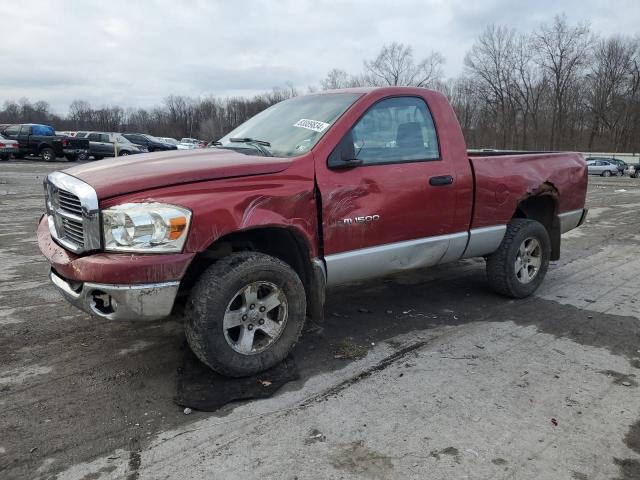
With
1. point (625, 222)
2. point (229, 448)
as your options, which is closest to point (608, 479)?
point (229, 448)

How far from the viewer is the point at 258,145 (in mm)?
4172

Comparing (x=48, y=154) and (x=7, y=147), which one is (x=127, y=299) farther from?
(x=48, y=154)

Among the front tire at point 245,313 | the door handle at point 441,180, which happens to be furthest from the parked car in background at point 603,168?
the front tire at point 245,313

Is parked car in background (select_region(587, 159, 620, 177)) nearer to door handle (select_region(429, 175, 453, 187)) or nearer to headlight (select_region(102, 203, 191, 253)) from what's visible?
door handle (select_region(429, 175, 453, 187))

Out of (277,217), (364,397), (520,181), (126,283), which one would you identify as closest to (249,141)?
(277,217)

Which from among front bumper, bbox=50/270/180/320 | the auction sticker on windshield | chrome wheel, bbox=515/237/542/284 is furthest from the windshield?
chrome wheel, bbox=515/237/542/284

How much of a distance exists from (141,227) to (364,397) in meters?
1.73

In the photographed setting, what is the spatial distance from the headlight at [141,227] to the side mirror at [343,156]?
4.05ft

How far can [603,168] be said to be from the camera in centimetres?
4056

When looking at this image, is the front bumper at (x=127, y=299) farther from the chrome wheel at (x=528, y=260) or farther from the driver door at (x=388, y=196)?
the chrome wheel at (x=528, y=260)

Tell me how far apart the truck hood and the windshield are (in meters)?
0.36

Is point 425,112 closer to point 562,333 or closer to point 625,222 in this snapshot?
point 562,333

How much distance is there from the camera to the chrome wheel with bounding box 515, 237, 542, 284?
5.33m

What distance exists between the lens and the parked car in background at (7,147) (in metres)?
26.2
